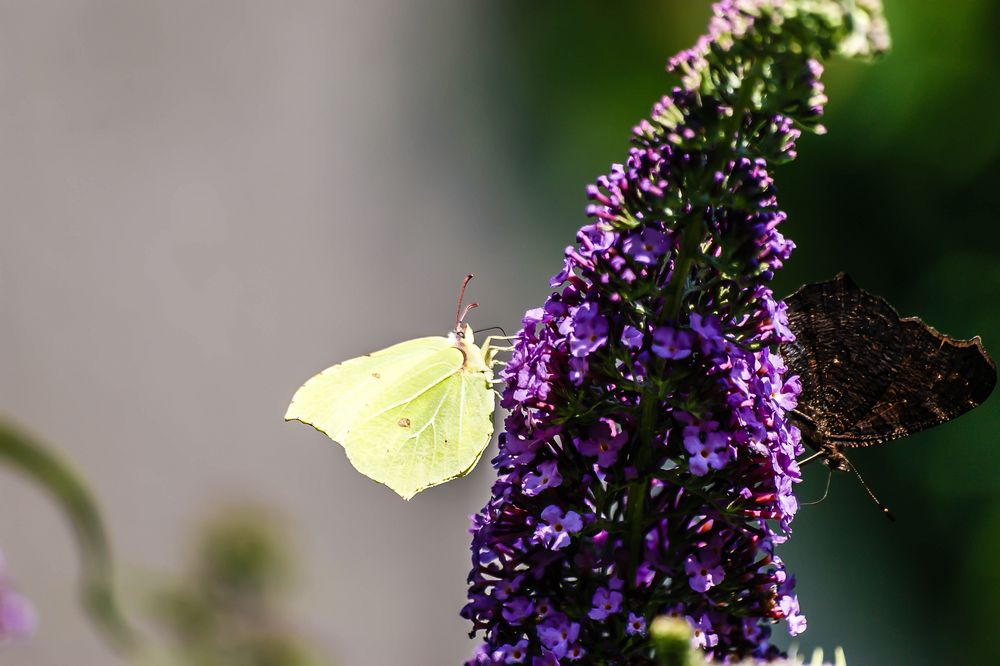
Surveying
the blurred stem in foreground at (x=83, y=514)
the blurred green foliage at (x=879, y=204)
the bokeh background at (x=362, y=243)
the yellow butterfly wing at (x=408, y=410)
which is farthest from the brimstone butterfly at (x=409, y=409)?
the blurred green foliage at (x=879, y=204)

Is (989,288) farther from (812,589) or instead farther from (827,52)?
(827,52)

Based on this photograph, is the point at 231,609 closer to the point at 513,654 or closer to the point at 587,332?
the point at 513,654

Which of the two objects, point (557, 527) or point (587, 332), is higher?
point (587, 332)

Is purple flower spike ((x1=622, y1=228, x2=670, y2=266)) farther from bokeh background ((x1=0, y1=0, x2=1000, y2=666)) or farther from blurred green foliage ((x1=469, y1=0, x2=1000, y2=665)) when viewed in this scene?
blurred green foliage ((x1=469, y1=0, x2=1000, y2=665))

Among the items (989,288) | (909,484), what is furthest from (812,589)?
(989,288)

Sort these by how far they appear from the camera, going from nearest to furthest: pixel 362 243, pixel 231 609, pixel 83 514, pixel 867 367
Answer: pixel 83 514
pixel 231 609
pixel 867 367
pixel 362 243

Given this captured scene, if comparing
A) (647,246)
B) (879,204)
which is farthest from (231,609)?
(879,204)
